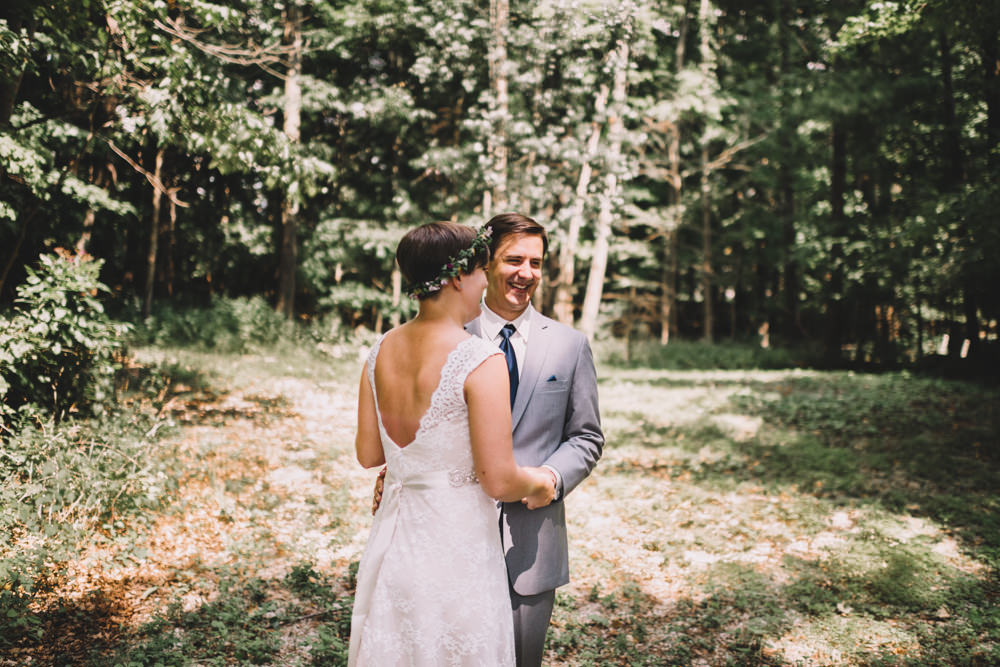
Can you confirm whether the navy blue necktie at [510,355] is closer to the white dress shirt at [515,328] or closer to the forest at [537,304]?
the white dress shirt at [515,328]

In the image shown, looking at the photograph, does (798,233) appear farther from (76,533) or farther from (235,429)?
(76,533)

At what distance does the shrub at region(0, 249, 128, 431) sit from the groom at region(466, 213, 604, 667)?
490 centimetres

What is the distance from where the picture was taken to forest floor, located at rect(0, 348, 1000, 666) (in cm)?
427

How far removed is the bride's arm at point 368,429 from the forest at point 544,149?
4.72 metres

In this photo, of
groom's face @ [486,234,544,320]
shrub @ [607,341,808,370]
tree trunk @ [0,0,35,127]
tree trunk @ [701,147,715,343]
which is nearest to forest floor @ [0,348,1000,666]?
groom's face @ [486,234,544,320]

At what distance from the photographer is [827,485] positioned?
798cm

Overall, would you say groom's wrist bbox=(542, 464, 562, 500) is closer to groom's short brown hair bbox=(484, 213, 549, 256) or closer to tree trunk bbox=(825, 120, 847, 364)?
groom's short brown hair bbox=(484, 213, 549, 256)

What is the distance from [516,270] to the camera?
2.65 meters

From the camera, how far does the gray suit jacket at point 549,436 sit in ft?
8.16

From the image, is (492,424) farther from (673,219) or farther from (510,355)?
(673,219)

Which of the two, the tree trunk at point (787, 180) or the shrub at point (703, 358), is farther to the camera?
the shrub at point (703, 358)

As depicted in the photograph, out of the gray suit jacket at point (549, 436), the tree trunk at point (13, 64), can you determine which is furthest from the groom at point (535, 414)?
the tree trunk at point (13, 64)

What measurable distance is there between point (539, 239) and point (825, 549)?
494cm

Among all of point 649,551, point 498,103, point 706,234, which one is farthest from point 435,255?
point 706,234
